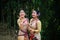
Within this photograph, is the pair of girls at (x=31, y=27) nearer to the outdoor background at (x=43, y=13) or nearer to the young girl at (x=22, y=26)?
the young girl at (x=22, y=26)

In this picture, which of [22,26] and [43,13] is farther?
[43,13]

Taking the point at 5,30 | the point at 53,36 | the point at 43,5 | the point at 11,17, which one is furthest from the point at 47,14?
the point at 5,30

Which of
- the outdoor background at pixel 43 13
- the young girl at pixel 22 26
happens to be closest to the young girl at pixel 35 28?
the young girl at pixel 22 26

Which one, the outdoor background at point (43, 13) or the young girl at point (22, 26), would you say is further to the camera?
the outdoor background at point (43, 13)

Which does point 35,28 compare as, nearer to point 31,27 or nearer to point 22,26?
point 31,27

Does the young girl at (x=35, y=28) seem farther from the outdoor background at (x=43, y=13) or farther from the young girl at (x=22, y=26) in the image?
the outdoor background at (x=43, y=13)

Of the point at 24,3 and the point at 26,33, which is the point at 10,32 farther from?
the point at 26,33

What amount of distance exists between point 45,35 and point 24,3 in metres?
1.49

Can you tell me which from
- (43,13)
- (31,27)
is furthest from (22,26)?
(43,13)

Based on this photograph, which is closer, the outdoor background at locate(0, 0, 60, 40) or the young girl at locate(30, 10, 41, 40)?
the young girl at locate(30, 10, 41, 40)

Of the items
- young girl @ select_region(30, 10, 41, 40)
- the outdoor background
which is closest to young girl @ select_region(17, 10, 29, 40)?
young girl @ select_region(30, 10, 41, 40)

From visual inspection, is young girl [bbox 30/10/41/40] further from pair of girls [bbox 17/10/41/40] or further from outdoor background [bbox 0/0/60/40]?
outdoor background [bbox 0/0/60/40]

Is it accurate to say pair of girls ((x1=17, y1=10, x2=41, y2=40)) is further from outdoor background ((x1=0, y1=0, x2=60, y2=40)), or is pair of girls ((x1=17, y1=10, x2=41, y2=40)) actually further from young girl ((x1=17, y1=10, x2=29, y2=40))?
outdoor background ((x1=0, y1=0, x2=60, y2=40))

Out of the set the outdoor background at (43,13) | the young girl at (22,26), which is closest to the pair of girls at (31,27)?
the young girl at (22,26)
